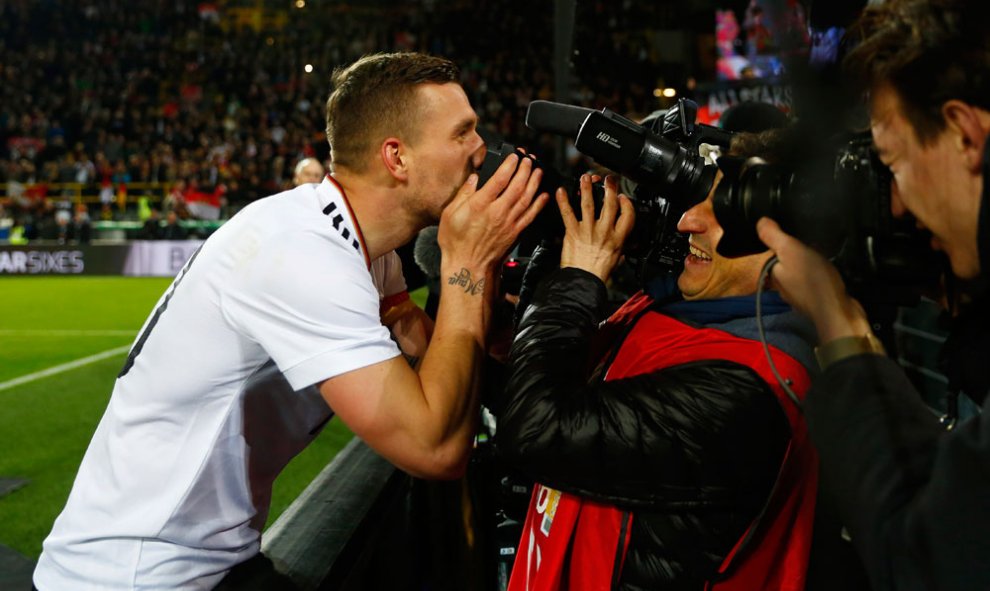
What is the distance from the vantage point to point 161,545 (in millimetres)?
1633

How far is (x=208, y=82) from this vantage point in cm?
2533

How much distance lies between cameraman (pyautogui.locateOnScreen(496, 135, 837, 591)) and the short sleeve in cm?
29

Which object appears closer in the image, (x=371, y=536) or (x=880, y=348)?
(x=880, y=348)

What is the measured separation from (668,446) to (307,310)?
2.19 feet

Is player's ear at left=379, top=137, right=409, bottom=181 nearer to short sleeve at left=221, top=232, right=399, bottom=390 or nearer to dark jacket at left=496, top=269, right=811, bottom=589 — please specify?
short sleeve at left=221, top=232, right=399, bottom=390

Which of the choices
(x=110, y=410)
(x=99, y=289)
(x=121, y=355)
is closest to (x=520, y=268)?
(x=110, y=410)

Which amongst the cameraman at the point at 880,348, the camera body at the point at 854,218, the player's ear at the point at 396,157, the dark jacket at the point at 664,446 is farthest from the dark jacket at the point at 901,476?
the player's ear at the point at 396,157

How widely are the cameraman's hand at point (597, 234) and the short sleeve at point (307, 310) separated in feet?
1.24

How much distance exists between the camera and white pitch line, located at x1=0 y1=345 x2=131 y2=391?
6.92 meters

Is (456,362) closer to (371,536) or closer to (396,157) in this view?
(396,157)

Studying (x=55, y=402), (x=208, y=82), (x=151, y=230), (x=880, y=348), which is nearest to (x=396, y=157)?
(x=880, y=348)

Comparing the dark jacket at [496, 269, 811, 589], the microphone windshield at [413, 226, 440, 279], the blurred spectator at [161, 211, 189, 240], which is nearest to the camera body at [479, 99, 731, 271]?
the dark jacket at [496, 269, 811, 589]

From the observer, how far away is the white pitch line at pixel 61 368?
692 centimetres

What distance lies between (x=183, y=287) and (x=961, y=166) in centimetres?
134
